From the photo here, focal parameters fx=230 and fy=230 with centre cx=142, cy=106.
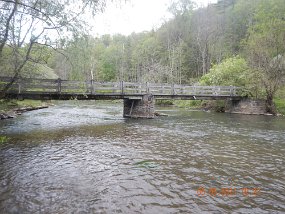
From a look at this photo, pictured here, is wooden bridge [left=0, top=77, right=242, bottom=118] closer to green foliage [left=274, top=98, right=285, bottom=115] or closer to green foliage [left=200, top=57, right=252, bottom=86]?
green foliage [left=200, top=57, right=252, bottom=86]

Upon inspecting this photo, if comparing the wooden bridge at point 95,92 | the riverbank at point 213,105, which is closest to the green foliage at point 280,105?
the riverbank at point 213,105

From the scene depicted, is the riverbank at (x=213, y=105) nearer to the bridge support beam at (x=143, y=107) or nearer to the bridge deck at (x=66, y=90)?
the bridge deck at (x=66, y=90)

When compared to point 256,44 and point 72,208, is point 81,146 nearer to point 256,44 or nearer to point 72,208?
point 72,208

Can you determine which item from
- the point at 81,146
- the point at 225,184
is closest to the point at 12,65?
the point at 81,146

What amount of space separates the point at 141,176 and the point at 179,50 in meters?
41.2

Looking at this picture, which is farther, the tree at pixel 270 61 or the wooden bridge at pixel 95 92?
the tree at pixel 270 61

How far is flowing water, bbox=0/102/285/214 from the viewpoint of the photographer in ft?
15.6

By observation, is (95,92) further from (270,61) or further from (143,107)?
(270,61)

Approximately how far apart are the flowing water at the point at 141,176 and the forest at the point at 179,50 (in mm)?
3917

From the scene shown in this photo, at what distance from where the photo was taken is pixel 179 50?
4488 cm

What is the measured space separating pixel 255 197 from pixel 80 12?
8.90 metres

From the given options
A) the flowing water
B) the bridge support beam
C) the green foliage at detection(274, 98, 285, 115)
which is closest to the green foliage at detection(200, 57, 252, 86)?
the green foliage at detection(274, 98, 285, 115)

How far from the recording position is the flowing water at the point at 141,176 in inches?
187

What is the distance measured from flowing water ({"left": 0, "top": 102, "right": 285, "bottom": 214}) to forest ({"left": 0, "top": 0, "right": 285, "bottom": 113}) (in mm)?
3917
